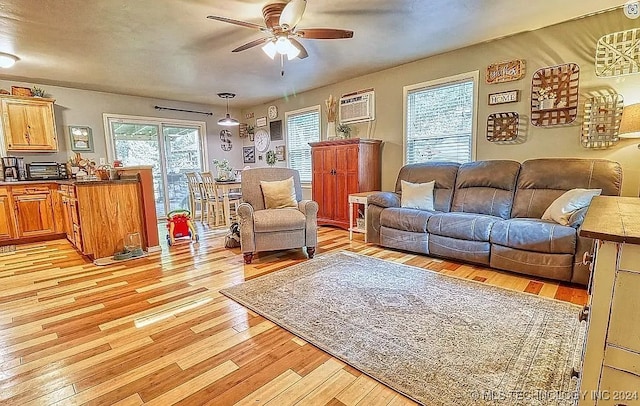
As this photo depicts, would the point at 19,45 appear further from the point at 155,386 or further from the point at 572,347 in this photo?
the point at 572,347

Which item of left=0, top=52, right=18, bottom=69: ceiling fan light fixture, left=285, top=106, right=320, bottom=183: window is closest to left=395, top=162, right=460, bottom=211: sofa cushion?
left=285, top=106, right=320, bottom=183: window

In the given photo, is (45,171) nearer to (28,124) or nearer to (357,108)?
(28,124)

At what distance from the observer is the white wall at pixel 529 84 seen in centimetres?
283

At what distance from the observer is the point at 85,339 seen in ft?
6.15

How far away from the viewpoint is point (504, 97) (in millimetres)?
3457

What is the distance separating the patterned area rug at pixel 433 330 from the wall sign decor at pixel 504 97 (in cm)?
219

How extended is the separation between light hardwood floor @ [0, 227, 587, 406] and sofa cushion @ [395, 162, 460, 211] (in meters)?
0.83

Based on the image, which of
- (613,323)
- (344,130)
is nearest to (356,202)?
(344,130)

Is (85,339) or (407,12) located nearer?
(85,339)

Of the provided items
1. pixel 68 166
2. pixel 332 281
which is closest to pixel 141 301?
pixel 332 281

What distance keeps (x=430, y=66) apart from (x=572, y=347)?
3536 mm

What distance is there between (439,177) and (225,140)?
16.7 ft

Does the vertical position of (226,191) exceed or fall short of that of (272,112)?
it falls short

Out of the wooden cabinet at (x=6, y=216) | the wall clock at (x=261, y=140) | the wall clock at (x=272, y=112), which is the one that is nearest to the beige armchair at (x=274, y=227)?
the wall clock at (x=272, y=112)
